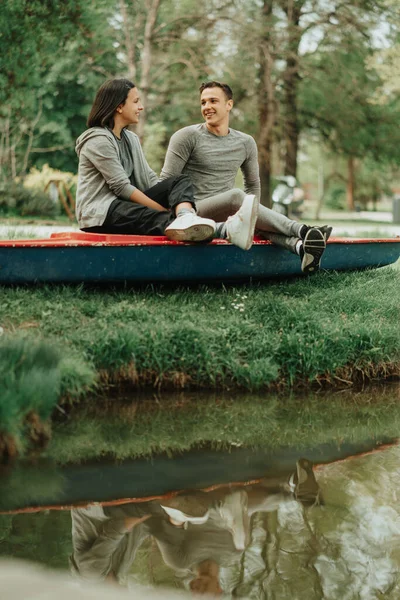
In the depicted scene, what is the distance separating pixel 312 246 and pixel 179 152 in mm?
1140

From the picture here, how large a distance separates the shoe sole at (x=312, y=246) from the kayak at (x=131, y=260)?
14.9 inches

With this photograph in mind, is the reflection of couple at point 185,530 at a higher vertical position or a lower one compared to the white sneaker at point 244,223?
lower

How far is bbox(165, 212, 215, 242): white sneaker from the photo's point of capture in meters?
4.98

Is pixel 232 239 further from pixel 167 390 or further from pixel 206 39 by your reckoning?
pixel 206 39

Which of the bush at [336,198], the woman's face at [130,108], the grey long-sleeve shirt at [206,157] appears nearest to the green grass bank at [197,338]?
the grey long-sleeve shirt at [206,157]

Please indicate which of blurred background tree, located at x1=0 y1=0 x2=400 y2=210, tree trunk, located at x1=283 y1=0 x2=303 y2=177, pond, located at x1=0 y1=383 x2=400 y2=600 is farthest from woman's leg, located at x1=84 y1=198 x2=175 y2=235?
tree trunk, located at x1=283 y1=0 x2=303 y2=177

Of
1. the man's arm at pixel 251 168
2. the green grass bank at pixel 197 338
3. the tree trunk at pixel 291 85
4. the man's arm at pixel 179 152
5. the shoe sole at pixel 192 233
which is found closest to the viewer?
the green grass bank at pixel 197 338

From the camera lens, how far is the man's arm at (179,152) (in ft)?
18.5

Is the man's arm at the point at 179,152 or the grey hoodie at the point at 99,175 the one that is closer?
the grey hoodie at the point at 99,175

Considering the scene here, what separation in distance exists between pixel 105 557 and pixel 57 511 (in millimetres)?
368

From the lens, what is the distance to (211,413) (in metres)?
4.21

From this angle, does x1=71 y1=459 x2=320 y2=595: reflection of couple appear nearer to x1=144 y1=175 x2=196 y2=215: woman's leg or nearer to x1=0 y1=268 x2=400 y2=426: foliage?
x1=0 y1=268 x2=400 y2=426: foliage

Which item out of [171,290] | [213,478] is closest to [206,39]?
[171,290]

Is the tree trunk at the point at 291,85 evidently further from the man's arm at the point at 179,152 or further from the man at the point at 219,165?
the man's arm at the point at 179,152
